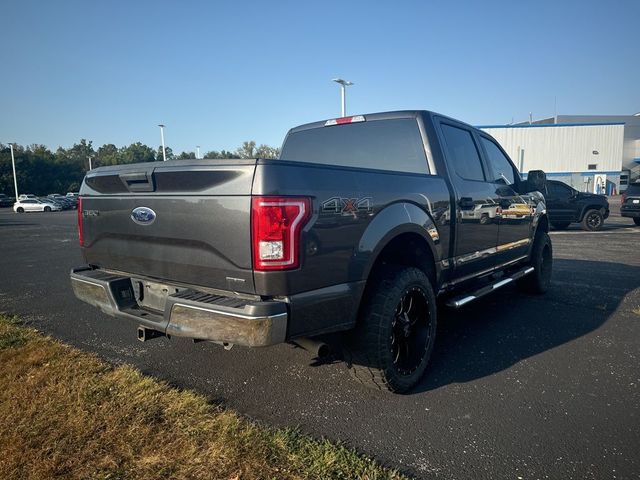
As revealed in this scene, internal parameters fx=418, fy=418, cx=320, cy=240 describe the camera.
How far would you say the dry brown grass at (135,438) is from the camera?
2.06 m

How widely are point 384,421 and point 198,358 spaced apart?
5.64 feet

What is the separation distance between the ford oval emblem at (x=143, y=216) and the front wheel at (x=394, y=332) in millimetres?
1432

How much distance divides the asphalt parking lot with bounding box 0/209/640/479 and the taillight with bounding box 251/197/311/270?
1090 millimetres

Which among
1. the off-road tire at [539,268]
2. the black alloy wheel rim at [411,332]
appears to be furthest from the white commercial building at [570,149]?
the black alloy wheel rim at [411,332]

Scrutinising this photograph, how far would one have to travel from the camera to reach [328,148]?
13.7 feet

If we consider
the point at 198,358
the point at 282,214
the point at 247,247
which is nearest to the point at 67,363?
the point at 198,358

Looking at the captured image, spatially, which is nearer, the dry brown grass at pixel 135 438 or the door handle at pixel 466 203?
the dry brown grass at pixel 135 438

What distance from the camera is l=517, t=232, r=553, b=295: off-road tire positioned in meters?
5.48

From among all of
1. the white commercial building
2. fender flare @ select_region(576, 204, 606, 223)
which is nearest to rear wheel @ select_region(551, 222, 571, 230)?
fender flare @ select_region(576, 204, 606, 223)

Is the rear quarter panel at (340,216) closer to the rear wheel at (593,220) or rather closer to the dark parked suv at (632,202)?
the rear wheel at (593,220)

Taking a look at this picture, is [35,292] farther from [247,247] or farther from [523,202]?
[523,202]

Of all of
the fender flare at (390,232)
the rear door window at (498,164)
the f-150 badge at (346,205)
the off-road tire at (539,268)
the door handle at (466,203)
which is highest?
the rear door window at (498,164)

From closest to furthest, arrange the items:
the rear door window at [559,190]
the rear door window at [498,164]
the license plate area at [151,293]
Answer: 1. the license plate area at [151,293]
2. the rear door window at [498,164]
3. the rear door window at [559,190]

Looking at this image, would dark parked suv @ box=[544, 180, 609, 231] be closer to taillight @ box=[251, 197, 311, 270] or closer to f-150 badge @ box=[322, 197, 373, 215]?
f-150 badge @ box=[322, 197, 373, 215]
